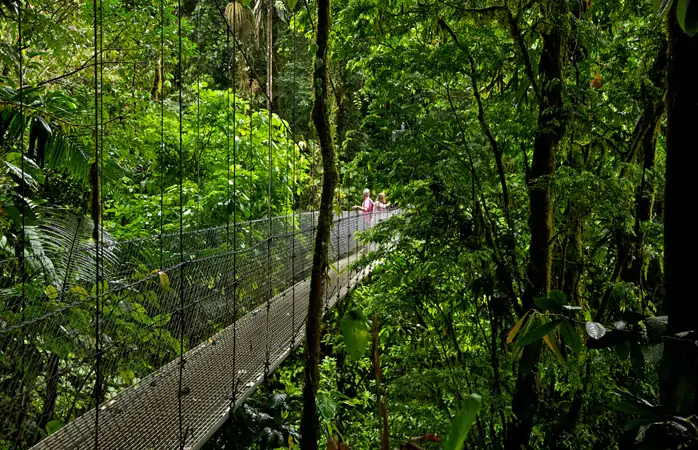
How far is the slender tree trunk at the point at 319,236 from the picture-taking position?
1.58 m

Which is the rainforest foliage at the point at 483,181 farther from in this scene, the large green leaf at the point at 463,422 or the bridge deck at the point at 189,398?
the large green leaf at the point at 463,422

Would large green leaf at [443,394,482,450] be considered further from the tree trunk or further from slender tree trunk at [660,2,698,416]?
the tree trunk

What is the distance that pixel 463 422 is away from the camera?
34 centimetres

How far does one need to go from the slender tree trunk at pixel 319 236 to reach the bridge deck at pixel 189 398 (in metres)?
0.29

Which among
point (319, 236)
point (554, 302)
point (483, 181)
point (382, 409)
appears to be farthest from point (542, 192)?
point (382, 409)

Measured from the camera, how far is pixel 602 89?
2.41m

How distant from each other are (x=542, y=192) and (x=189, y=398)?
1514 millimetres

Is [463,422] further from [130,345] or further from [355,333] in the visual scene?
[130,345]

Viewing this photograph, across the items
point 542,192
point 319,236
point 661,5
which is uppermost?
point 661,5

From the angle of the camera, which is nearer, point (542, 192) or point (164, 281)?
point (164, 281)

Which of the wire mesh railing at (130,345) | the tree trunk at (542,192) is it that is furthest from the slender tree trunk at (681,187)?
the tree trunk at (542,192)

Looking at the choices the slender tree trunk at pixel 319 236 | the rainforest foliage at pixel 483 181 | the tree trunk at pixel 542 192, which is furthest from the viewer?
the tree trunk at pixel 542 192

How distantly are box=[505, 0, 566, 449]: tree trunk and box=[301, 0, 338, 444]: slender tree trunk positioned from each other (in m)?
0.82

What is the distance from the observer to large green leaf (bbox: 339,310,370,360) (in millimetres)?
554
